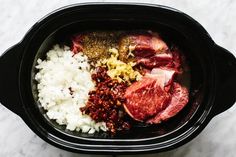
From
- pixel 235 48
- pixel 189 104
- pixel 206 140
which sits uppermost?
pixel 235 48

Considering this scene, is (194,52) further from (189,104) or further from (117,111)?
(117,111)

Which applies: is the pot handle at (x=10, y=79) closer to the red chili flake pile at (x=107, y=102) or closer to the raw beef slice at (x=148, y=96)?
the red chili flake pile at (x=107, y=102)

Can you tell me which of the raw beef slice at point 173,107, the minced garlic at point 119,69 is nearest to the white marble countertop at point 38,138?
the raw beef slice at point 173,107

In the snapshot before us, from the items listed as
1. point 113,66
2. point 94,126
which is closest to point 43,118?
point 94,126

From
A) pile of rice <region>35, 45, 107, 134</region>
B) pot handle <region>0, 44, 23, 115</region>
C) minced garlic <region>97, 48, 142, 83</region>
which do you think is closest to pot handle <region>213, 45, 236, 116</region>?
minced garlic <region>97, 48, 142, 83</region>

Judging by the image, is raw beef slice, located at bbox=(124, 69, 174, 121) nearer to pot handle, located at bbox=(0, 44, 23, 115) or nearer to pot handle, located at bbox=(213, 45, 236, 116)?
pot handle, located at bbox=(213, 45, 236, 116)
